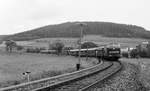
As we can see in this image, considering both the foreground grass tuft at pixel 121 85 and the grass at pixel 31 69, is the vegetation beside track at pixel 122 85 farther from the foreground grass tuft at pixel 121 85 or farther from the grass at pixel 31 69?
the grass at pixel 31 69

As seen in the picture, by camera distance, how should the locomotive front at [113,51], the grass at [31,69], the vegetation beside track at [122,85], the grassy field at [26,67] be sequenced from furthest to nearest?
1. the locomotive front at [113,51]
2. the grassy field at [26,67]
3. the grass at [31,69]
4. the vegetation beside track at [122,85]

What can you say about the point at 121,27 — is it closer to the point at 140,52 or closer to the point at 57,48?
the point at 57,48

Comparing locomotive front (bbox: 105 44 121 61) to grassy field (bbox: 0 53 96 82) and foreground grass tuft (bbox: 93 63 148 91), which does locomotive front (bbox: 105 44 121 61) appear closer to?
grassy field (bbox: 0 53 96 82)

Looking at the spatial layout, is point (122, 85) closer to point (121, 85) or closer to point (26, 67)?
point (121, 85)

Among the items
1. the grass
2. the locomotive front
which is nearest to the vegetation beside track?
the grass

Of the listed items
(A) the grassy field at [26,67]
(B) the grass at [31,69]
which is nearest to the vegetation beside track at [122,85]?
(B) the grass at [31,69]

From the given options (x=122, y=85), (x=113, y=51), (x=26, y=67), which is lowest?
(x=26, y=67)

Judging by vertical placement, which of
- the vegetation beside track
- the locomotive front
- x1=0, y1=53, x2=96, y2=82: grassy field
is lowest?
x1=0, y1=53, x2=96, y2=82: grassy field

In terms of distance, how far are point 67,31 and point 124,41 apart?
184ft

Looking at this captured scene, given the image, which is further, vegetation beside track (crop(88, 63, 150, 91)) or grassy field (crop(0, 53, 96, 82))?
grassy field (crop(0, 53, 96, 82))

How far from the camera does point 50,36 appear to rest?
189 meters

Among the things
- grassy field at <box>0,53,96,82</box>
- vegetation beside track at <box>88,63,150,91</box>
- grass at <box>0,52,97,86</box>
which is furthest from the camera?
grassy field at <box>0,53,96,82</box>

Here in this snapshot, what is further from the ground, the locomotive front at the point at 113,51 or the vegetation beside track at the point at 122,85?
the locomotive front at the point at 113,51

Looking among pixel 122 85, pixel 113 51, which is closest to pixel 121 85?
pixel 122 85
